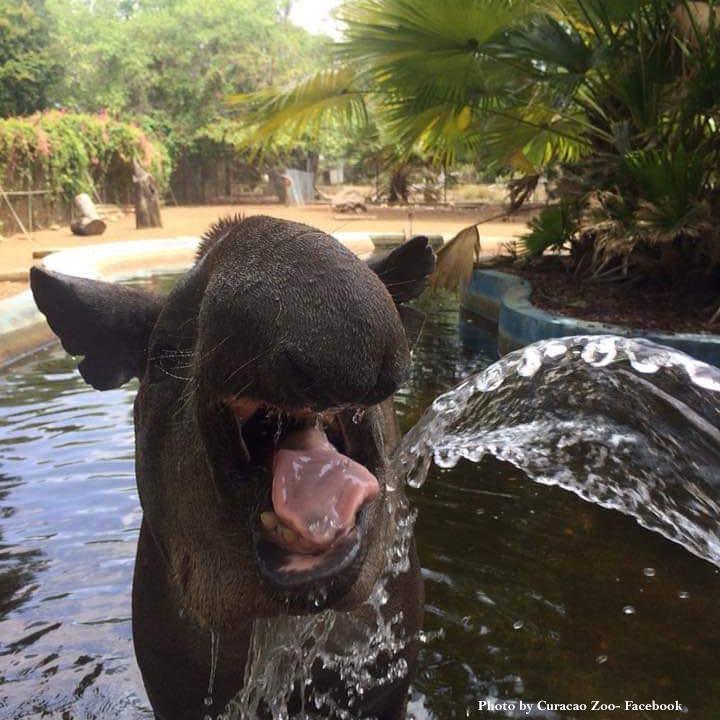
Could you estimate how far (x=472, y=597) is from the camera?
400 cm

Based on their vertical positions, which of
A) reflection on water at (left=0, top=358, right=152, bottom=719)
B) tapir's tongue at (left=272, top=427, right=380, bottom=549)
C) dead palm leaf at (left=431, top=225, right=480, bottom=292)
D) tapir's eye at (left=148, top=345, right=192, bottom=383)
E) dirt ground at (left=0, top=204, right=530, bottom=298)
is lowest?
dirt ground at (left=0, top=204, right=530, bottom=298)

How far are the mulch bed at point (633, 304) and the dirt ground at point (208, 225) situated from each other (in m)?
4.09

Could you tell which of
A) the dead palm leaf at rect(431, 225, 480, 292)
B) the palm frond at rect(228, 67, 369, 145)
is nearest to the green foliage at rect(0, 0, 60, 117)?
the palm frond at rect(228, 67, 369, 145)

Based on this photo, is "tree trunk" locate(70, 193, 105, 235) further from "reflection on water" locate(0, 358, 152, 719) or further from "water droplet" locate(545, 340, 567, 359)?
"water droplet" locate(545, 340, 567, 359)

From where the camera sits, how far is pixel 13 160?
24.5 metres

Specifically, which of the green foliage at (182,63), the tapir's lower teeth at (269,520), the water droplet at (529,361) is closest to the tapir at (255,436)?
the tapir's lower teeth at (269,520)

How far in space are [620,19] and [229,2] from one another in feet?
132

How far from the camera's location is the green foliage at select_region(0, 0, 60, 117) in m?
33.5

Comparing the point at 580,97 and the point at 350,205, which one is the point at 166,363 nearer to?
the point at 580,97

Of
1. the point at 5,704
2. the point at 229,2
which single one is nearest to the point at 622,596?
the point at 5,704

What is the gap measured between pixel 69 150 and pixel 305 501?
2794cm

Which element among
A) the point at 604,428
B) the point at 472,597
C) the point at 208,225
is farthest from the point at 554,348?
the point at 208,225

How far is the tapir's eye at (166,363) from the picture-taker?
80.3 inches

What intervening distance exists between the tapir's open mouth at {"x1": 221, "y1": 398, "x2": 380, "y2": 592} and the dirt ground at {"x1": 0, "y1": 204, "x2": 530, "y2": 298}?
10.7m
